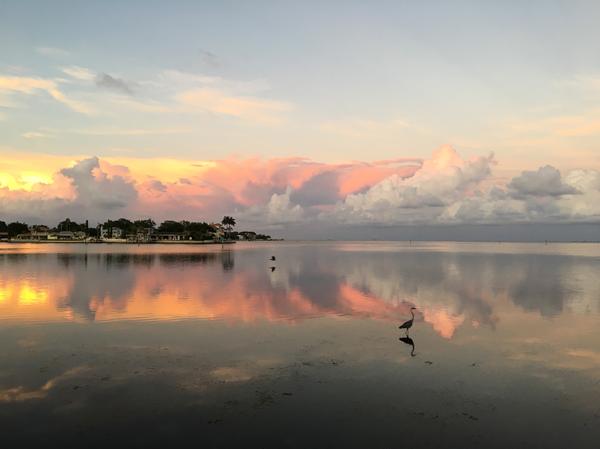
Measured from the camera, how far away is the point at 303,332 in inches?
975

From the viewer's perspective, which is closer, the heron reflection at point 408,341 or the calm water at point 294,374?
the calm water at point 294,374

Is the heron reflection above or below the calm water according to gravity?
below

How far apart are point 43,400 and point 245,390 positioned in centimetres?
626

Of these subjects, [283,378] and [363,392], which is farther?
[283,378]

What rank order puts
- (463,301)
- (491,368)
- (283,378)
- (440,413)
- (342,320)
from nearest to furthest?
(440,413)
(283,378)
(491,368)
(342,320)
(463,301)

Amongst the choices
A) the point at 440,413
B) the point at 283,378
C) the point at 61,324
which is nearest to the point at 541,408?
the point at 440,413

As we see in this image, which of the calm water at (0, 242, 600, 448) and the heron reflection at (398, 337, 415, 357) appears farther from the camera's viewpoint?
the heron reflection at (398, 337, 415, 357)

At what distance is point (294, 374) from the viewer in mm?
17000

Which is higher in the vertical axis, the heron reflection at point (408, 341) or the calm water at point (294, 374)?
the calm water at point (294, 374)

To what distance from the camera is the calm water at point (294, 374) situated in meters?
12.1

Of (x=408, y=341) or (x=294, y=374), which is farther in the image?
(x=408, y=341)

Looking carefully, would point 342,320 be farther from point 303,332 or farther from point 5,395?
point 5,395

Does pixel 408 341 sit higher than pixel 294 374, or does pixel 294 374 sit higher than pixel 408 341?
pixel 294 374

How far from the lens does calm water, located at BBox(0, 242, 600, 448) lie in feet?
39.7
